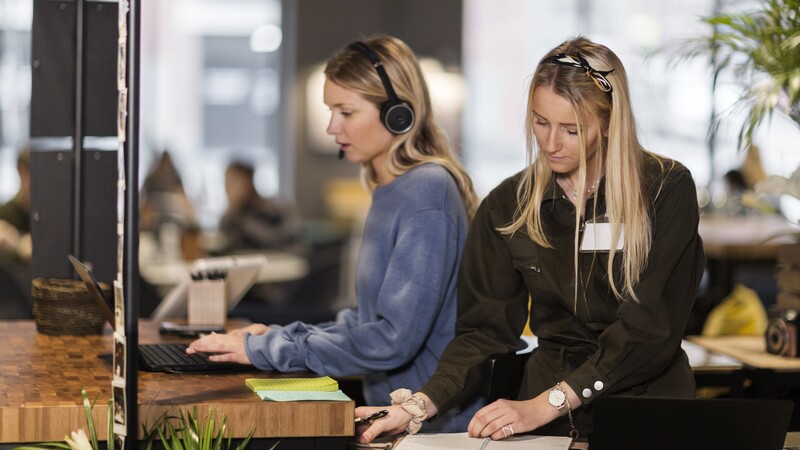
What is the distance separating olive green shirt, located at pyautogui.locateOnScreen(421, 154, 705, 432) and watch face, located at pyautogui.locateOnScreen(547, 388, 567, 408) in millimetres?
38

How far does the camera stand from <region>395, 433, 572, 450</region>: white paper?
7.30ft

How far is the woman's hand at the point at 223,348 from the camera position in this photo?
2650 mm

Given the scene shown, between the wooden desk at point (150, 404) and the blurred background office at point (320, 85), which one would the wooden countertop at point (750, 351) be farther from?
the blurred background office at point (320, 85)

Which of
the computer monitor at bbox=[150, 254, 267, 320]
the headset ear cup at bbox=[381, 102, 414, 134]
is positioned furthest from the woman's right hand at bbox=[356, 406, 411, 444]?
the computer monitor at bbox=[150, 254, 267, 320]

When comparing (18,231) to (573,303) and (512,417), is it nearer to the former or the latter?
(573,303)

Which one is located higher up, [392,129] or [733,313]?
[392,129]

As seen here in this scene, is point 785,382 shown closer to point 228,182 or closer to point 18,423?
point 18,423

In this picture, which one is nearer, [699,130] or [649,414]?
[649,414]

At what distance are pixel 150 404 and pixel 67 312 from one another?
3.69ft

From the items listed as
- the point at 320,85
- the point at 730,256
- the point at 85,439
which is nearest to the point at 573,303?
the point at 85,439

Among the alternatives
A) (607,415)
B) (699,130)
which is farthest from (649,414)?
(699,130)

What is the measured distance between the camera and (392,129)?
2.85 m

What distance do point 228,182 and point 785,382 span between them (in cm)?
493

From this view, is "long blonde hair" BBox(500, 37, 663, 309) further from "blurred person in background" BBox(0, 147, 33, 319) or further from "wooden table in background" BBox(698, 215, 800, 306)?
"wooden table in background" BBox(698, 215, 800, 306)
